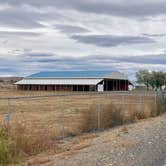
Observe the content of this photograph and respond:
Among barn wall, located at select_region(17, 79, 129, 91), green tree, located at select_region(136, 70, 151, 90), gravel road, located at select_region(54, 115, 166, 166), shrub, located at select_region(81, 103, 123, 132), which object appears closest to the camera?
gravel road, located at select_region(54, 115, 166, 166)

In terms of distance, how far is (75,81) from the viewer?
110 metres

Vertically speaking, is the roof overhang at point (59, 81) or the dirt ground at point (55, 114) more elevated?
the roof overhang at point (59, 81)

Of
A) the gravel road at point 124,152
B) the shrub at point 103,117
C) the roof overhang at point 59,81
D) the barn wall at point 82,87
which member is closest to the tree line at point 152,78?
the barn wall at point 82,87

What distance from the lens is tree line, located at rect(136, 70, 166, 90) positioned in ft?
447

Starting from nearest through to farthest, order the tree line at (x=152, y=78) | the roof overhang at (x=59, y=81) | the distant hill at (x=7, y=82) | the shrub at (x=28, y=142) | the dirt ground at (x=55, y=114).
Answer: the shrub at (x=28, y=142) → the dirt ground at (x=55, y=114) → the roof overhang at (x=59, y=81) → the tree line at (x=152, y=78) → the distant hill at (x=7, y=82)

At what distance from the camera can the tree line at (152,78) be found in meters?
136

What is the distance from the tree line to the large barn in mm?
17416

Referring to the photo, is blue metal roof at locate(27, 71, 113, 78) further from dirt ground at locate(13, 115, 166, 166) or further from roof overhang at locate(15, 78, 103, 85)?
dirt ground at locate(13, 115, 166, 166)

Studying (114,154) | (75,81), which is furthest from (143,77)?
(114,154)

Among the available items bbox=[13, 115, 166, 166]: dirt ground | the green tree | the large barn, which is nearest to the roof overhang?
the large barn

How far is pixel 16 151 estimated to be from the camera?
1201 cm

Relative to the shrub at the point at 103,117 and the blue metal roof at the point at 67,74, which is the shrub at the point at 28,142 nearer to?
the shrub at the point at 103,117

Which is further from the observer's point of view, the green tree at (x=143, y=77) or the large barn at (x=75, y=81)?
the green tree at (x=143, y=77)

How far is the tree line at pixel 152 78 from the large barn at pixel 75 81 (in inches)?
686
